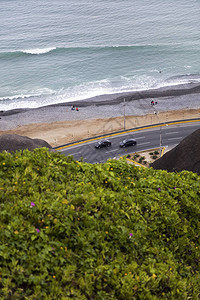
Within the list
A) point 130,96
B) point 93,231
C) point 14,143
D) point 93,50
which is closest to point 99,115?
point 130,96

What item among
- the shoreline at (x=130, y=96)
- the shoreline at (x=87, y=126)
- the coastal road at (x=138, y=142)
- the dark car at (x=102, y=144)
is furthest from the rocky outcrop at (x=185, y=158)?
the shoreline at (x=130, y=96)

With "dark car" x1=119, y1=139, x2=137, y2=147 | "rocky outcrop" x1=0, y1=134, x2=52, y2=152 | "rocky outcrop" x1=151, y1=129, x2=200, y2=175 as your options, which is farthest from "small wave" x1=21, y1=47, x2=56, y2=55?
"rocky outcrop" x1=151, y1=129, x2=200, y2=175

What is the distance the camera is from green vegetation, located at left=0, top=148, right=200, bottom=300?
29.6 ft

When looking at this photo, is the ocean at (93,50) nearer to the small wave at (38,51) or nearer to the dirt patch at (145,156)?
the small wave at (38,51)

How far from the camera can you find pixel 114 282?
9.33 metres

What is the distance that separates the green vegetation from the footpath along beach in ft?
125

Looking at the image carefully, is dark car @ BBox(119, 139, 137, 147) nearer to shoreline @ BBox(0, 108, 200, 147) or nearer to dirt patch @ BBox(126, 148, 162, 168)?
dirt patch @ BBox(126, 148, 162, 168)

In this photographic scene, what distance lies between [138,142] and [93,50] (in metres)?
60.1

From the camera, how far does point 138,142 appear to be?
50188 mm

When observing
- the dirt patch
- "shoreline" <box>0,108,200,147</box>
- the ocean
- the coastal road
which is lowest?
the dirt patch

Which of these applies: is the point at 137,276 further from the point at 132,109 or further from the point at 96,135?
the point at 132,109

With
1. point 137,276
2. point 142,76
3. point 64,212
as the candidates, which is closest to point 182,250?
point 137,276

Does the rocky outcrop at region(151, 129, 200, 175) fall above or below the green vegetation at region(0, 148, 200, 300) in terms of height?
below

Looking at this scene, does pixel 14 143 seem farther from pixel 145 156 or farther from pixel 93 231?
pixel 93 231
